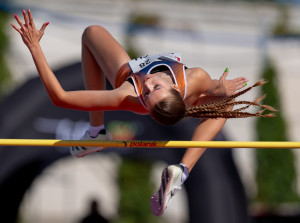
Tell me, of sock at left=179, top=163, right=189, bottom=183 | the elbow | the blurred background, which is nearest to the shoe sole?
sock at left=179, top=163, right=189, bottom=183

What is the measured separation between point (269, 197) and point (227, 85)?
11.4 meters

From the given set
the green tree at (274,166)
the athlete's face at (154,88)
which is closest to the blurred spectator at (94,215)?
the athlete's face at (154,88)

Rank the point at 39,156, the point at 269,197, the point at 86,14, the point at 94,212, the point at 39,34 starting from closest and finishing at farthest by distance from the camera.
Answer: the point at 39,34 → the point at 39,156 → the point at 94,212 → the point at 269,197 → the point at 86,14

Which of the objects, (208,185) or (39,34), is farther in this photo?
(208,185)

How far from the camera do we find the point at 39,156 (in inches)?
340

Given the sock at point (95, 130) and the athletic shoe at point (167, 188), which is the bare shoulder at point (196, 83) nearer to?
the athletic shoe at point (167, 188)

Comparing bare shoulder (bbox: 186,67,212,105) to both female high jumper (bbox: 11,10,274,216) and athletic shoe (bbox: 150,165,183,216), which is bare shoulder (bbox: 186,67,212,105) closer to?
female high jumper (bbox: 11,10,274,216)

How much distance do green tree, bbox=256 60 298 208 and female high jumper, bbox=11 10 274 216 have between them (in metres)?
11.1

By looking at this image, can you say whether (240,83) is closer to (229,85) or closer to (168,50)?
(229,85)

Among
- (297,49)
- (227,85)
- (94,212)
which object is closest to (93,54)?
(227,85)

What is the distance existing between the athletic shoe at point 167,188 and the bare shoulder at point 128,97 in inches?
21.7

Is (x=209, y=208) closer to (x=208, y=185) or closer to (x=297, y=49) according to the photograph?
(x=208, y=185)

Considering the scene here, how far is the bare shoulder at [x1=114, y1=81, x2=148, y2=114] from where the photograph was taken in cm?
449

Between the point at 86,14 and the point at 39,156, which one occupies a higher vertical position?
the point at 86,14
